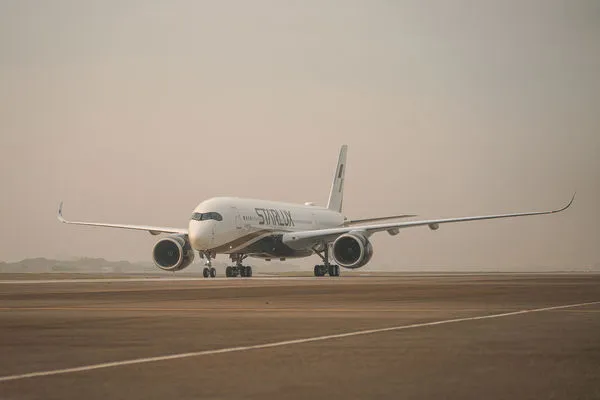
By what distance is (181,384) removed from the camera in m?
7.80

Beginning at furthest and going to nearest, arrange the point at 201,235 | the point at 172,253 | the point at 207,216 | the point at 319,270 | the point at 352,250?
the point at 319,270 → the point at 172,253 → the point at 352,250 → the point at 207,216 → the point at 201,235

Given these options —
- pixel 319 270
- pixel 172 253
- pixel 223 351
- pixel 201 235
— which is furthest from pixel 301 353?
pixel 319 270

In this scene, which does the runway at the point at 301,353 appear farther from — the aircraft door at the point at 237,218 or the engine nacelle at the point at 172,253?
the engine nacelle at the point at 172,253

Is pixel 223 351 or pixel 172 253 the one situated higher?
pixel 172 253

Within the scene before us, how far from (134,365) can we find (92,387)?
4.75 ft

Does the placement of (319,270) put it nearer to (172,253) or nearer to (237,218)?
(237,218)

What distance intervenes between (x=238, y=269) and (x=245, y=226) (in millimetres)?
2509

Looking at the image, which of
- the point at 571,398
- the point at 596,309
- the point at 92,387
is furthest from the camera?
the point at 596,309

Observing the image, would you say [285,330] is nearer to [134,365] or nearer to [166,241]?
[134,365]

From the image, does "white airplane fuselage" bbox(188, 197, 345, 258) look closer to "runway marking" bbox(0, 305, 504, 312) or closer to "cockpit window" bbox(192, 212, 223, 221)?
"cockpit window" bbox(192, 212, 223, 221)

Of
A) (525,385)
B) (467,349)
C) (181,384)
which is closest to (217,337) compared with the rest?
(467,349)

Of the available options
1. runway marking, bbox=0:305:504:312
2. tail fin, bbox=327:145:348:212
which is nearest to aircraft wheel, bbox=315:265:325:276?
tail fin, bbox=327:145:348:212

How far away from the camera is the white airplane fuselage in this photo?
5200 cm

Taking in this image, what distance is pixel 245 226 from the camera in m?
54.1
